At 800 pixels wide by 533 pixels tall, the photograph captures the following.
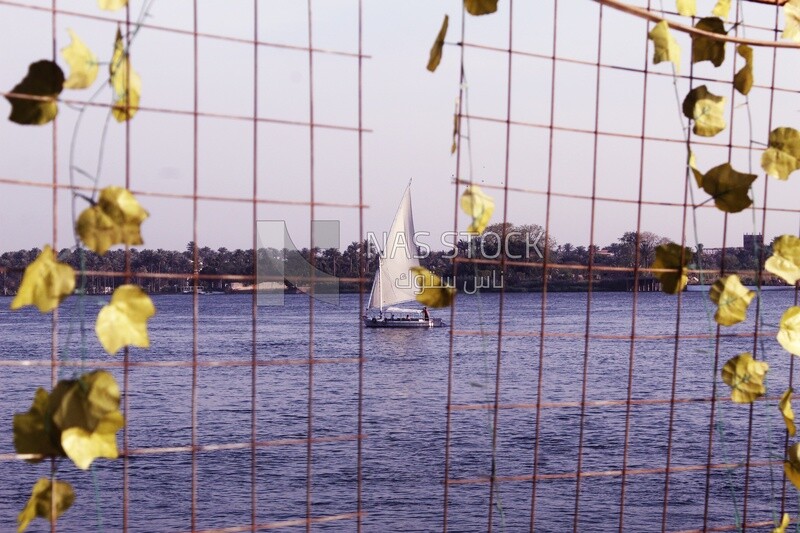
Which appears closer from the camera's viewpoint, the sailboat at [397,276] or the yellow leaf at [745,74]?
the yellow leaf at [745,74]

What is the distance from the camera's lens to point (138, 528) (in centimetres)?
1562

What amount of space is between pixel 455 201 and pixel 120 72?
0.56 metres

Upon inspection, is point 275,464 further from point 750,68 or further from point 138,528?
point 750,68

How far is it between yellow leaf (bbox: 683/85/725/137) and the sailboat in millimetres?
22576

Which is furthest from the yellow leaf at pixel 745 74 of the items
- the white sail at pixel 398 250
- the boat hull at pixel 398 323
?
the boat hull at pixel 398 323

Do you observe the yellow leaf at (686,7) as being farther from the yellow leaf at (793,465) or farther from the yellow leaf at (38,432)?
the yellow leaf at (38,432)

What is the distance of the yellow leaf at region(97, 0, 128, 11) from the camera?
123 cm

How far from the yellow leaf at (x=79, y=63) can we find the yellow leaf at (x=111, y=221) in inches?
6.1

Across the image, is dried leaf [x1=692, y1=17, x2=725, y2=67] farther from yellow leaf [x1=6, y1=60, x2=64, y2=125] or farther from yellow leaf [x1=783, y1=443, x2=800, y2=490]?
yellow leaf [x1=6, y1=60, x2=64, y2=125]

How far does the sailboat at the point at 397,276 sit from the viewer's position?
32.2 metres

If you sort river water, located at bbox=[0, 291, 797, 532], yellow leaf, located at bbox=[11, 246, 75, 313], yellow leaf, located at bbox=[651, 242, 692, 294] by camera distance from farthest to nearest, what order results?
river water, located at bbox=[0, 291, 797, 532] < yellow leaf, located at bbox=[651, 242, 692, 294] < yellow leaf, located at bbox=[11, 246, 75, 313]

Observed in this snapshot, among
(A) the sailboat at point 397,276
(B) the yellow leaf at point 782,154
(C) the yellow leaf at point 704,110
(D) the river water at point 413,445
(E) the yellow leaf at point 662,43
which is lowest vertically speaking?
(D) the river water at point 413,445

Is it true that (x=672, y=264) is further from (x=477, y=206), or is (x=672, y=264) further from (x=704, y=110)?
(x=477, y=206)

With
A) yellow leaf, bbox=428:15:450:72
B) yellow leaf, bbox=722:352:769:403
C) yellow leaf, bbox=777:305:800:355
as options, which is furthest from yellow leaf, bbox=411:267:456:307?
yellow leaf, bbox=777:305:800:355
